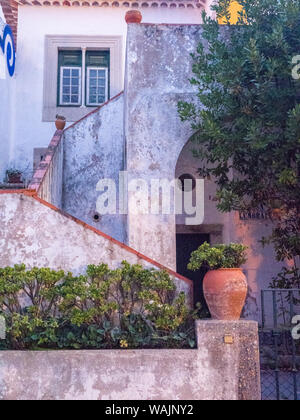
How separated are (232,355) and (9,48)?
1044cm

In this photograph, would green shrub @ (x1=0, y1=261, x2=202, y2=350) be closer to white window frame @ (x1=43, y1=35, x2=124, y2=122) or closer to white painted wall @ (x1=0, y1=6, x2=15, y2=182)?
white painted wall @ (x1=0, y1=6, x2=15, y2=182)

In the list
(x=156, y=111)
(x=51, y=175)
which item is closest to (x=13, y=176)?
(x=51, y=175)

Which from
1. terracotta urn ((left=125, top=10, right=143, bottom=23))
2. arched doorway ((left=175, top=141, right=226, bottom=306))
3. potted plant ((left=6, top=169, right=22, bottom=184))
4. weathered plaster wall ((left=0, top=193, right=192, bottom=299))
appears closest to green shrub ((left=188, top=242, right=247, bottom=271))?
weathered plaster wall ((left=0, top=193, right=192, bottom=299))

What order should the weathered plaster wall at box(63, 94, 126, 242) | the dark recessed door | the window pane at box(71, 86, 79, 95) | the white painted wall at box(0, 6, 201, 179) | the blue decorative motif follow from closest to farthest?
the dark recessed door < the weathered plaster wall at box(63, 94, 126, 242) < the blue decorative motif < the white painted wall at box(0, 6, 201, 179) < the window pane at box(71, 86, 79, 95)

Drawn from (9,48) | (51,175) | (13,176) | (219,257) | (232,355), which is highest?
(9,48)

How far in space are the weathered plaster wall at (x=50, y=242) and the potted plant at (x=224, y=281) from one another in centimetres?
47

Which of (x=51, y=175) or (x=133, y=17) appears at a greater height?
(x=133, y=17)

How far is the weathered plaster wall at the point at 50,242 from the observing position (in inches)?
219

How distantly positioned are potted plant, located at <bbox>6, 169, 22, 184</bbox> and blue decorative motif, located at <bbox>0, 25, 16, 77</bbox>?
110 inches

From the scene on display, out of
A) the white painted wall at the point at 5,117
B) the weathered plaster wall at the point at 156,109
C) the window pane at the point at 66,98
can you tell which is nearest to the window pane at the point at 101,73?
the window pane at the point at 66,98

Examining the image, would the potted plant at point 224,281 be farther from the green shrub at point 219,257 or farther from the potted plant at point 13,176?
the potted plant at point 13,176

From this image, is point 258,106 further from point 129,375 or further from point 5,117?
point 5,117

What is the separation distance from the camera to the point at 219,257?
16.9 feet

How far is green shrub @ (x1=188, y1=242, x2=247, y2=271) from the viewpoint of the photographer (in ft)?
16.9
